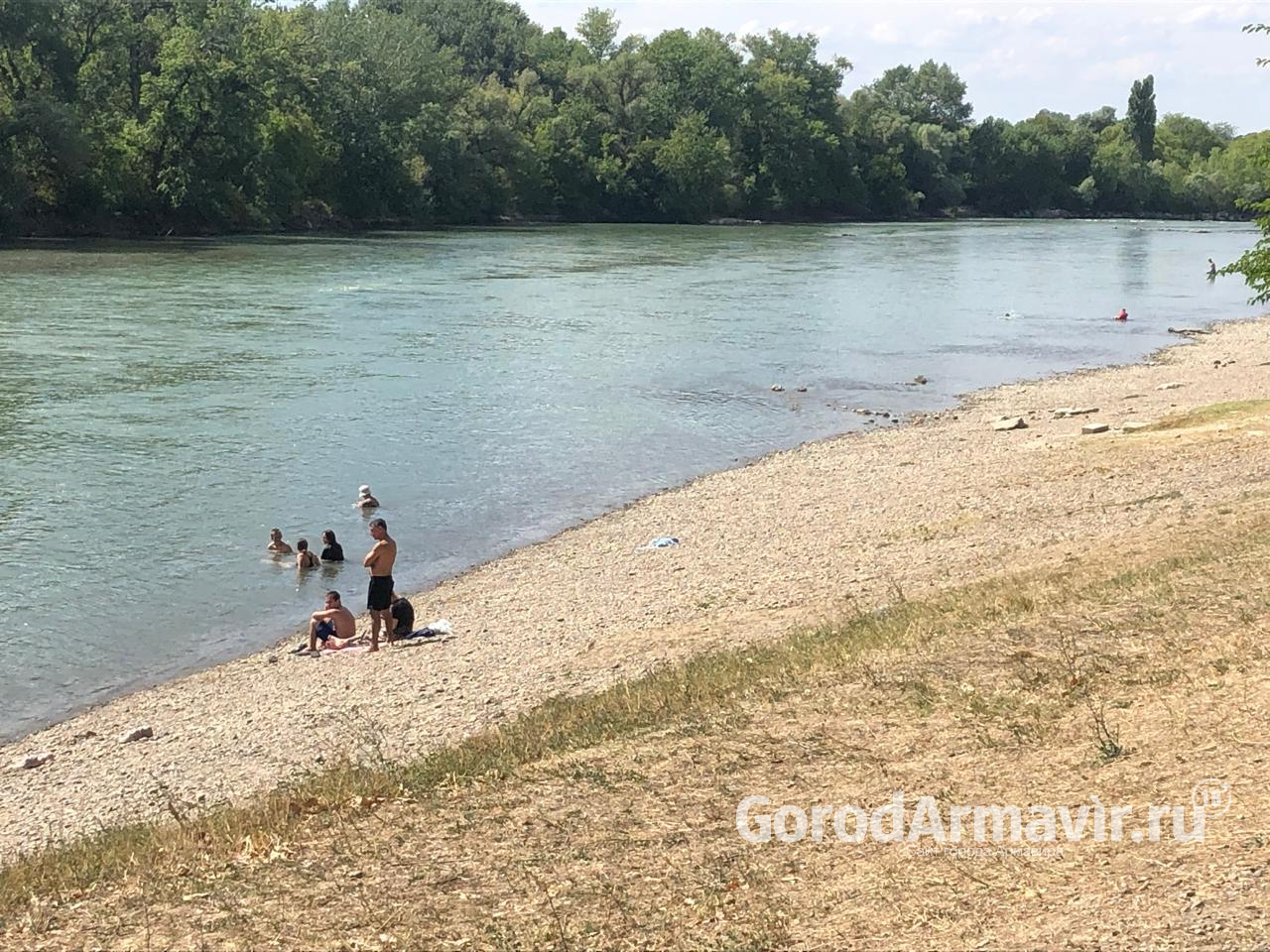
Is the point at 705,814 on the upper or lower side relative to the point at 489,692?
upper

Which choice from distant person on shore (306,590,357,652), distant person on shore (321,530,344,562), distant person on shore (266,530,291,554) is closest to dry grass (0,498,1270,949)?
distant person on shore (306,590,357,652)

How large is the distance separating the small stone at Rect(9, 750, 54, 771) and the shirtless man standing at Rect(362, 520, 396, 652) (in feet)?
13.2

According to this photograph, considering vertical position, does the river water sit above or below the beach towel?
above

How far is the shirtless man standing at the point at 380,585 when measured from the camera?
16.2 meters

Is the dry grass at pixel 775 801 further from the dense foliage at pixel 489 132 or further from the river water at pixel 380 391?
the dense foliage at pixel 489 132

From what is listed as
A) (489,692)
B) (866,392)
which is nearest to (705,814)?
(489,692)

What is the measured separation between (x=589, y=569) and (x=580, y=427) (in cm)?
1213

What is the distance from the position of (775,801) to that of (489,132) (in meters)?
107

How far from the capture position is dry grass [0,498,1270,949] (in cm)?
676

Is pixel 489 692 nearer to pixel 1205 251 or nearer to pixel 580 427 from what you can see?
pixel 580 427

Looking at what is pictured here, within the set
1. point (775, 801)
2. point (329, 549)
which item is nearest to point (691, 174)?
point (329, 549)

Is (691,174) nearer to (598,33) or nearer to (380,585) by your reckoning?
(598,33)

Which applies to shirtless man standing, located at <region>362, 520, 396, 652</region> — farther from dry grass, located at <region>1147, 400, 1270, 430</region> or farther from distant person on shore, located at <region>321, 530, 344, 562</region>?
dry grass, located at <region>1147, 400, 1270, 430</region>

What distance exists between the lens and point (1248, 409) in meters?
24.6
